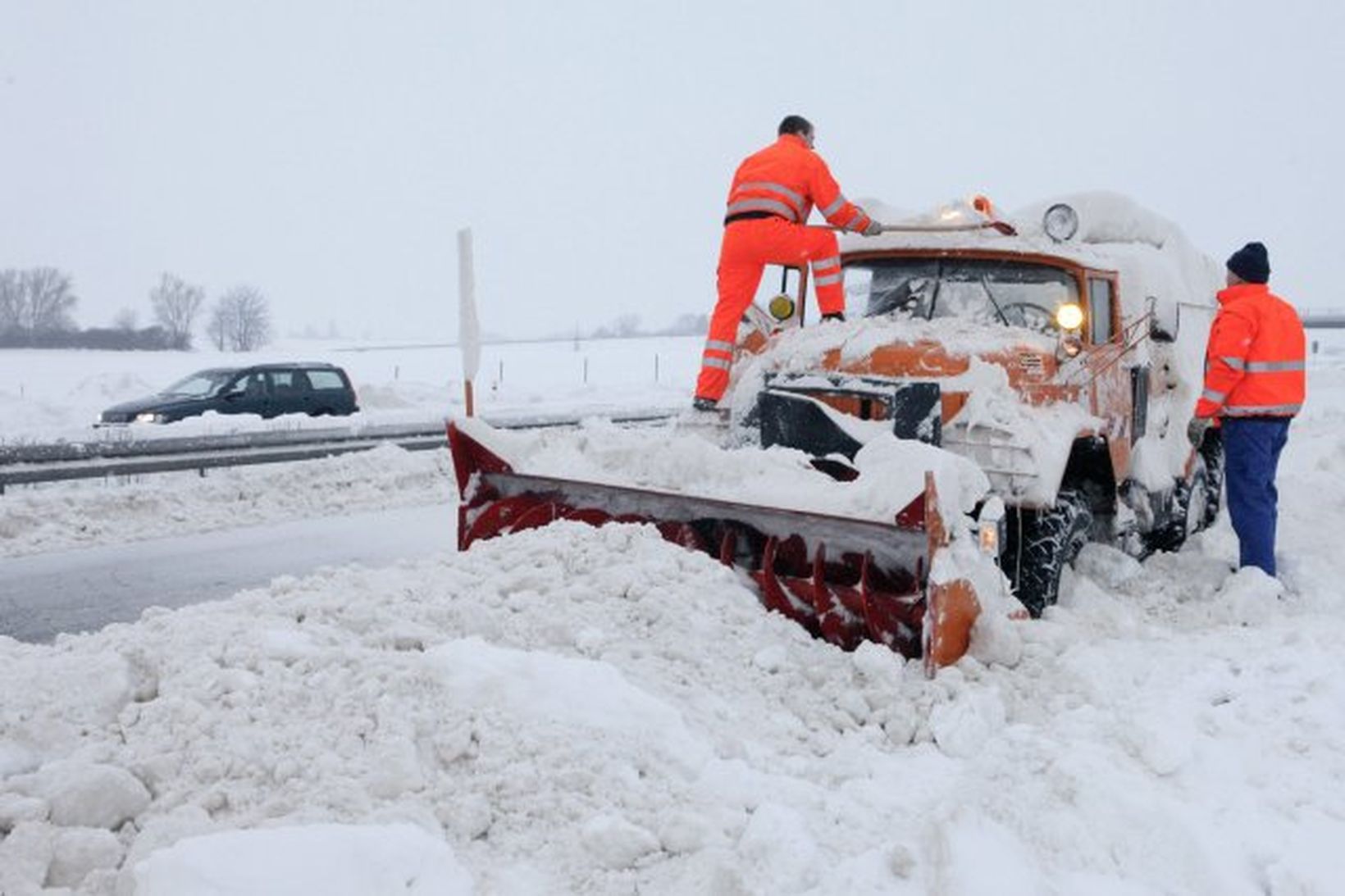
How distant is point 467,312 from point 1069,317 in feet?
12.2

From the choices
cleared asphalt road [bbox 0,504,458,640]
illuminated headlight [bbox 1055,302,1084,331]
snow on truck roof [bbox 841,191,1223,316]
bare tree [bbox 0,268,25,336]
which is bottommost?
cleared asphalt road [bbox 0,504,458,640]

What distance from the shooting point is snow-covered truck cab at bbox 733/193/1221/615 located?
5.01 meters

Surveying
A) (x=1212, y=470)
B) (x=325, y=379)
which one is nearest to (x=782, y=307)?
(x=1212, y=470)

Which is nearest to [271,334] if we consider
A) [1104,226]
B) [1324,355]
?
[1324,355]

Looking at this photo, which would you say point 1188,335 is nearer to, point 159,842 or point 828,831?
point 828,831

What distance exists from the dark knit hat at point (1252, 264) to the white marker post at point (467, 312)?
15.3 feet

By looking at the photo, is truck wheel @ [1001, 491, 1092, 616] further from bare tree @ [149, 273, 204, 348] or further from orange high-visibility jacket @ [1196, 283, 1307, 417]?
bare tree @ [149, 273, 204, 348]

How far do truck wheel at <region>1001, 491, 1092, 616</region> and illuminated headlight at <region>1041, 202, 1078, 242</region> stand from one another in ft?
6.35

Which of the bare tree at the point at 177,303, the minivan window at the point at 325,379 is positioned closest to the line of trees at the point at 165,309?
the bare tree at the point at 177,303

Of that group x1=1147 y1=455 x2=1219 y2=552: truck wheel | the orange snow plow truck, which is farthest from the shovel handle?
x1=1147 y1=455 x2=1219 y2=552: truck wheel

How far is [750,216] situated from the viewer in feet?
20.9

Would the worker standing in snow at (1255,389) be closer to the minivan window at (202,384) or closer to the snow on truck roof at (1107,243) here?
the snow on truck roof at (1107,243)

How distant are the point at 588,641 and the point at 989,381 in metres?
2.53

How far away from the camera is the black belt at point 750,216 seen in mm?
6301
